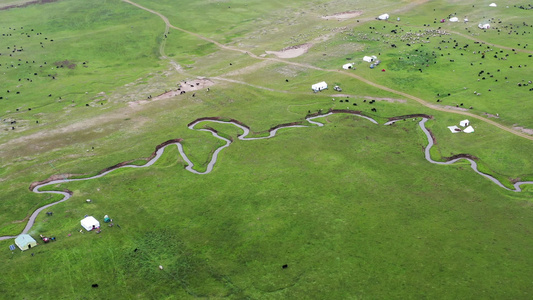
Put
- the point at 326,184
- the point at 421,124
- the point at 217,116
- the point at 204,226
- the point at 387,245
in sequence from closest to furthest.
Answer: the point at 387,245
the point at 204,226
the point at 326,184
the point at 421,124
the point at 217,116

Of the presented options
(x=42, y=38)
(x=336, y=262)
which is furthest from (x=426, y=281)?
(x=42, y=38)

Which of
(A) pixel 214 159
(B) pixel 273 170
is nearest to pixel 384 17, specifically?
(B) pixel 273 170

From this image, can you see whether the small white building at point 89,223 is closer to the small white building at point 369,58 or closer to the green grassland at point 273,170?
the green grassland at point 273,170

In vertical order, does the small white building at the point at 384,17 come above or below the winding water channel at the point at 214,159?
above

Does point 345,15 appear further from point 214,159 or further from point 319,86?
point 214,159

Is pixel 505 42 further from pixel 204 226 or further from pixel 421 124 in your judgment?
pixel 204 226

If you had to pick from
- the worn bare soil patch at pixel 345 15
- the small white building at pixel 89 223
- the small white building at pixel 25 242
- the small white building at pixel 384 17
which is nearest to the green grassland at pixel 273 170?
the small white building at pixel 89 223

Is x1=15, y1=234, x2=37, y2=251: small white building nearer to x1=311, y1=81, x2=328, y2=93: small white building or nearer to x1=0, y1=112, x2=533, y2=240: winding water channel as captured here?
x1=0, y1=112, x2=533, y2=240: winding water channel
